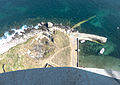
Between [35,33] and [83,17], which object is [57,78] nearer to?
[35,33]

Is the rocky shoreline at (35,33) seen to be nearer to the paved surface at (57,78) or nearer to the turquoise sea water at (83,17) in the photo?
the turquoise sea water at (83,17)

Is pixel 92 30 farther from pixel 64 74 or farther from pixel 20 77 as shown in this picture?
pixel 20 77

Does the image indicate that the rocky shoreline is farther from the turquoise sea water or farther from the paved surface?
the paved surface

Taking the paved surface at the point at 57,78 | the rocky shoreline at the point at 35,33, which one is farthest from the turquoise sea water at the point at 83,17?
the paved surface at the point at 57,78

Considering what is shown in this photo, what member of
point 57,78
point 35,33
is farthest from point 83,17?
point 57,78

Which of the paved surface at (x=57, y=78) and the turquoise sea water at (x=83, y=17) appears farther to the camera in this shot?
the turquoise sea water at (x=83, y=17)
